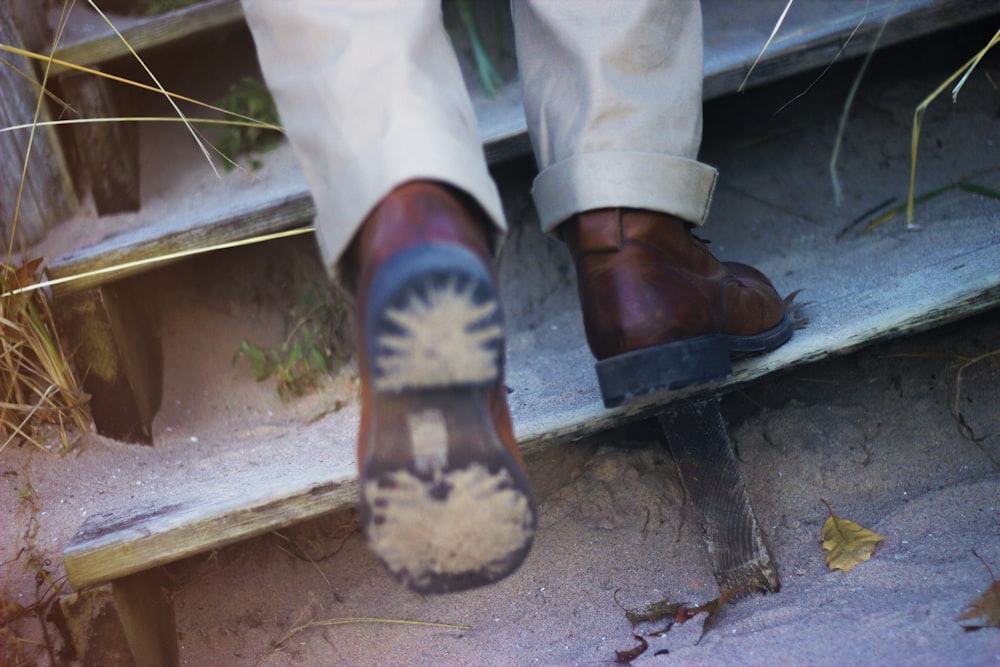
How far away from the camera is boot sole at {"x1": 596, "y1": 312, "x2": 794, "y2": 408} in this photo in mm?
1053

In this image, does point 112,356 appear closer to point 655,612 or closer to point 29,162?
point 29,162

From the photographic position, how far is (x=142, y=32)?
1570 millimetres

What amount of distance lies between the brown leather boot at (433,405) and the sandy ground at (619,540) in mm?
360

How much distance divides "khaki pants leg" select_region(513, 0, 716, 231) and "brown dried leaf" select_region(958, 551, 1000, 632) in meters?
0.55

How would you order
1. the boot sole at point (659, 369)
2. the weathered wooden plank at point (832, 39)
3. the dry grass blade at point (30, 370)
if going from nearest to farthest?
the boot sole at point (659, 369), the dry grass blade at point (30, 370), the weathered wooden plank at point (832, 39)

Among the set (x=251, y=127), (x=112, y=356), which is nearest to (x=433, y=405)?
(x=112, y=356)

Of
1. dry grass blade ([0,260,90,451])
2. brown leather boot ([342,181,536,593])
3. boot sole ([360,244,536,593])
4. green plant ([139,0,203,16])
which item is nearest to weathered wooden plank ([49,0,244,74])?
green plant ([139,0,203,16])

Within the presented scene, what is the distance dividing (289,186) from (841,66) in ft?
4.01

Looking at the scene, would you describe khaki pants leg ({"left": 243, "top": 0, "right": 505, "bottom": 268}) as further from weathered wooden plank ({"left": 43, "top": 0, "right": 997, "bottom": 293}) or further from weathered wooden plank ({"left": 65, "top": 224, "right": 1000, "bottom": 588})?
weathered wooden plank ({"left": 43, "top": 0, "right": 997, "bottom": 293})

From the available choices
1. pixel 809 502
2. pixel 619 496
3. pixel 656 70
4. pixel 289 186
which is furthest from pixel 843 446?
pixel 289 186

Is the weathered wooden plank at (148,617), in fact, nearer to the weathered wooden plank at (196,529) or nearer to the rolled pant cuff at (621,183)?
the weathered wooden plank at (196,529)

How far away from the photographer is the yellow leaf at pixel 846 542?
1.15 m

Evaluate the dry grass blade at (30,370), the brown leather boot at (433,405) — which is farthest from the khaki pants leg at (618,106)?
the dry grass blade at (30,370)

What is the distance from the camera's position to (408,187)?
0.86m
